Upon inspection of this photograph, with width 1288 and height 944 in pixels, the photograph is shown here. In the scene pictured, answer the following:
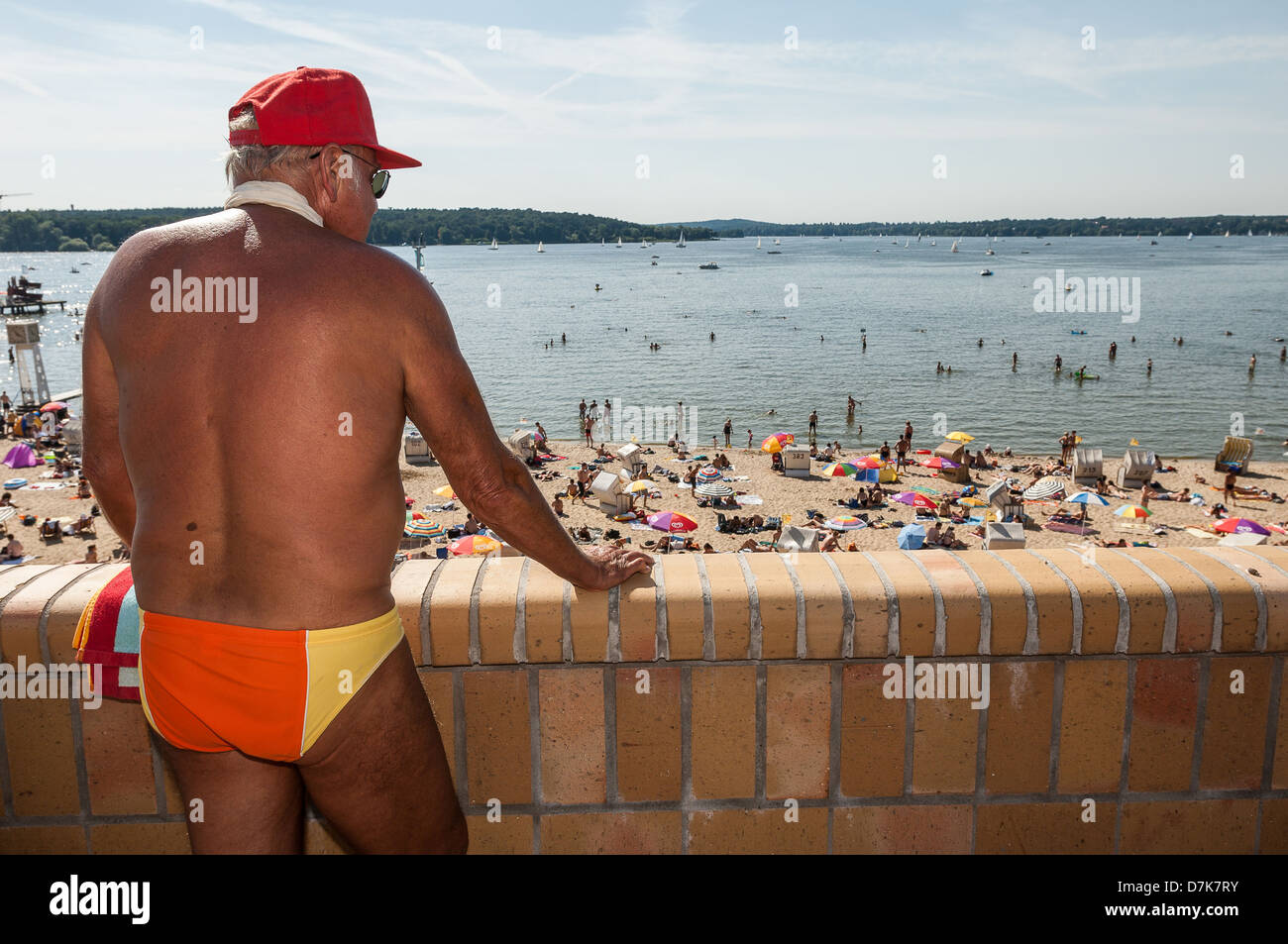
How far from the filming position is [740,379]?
59.6 metres

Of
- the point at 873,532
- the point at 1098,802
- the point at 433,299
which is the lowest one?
the point at 873,532

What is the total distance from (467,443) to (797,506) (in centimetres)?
2620

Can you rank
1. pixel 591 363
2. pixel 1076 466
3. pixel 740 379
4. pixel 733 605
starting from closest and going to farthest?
pixel 733 605, pixel 1076 466, pixel 740 379, pixel 591 363

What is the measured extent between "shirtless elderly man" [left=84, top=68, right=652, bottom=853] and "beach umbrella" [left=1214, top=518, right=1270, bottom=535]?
2483 cm

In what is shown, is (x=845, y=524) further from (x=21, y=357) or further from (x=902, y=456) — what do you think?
(x=21, y=357)

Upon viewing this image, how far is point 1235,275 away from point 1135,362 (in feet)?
350

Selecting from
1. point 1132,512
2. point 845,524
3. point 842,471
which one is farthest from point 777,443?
point 1132,512

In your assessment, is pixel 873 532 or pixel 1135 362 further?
pixel 1135 362

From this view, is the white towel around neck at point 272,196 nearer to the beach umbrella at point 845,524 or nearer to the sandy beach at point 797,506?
the sandy beach at point 797,506

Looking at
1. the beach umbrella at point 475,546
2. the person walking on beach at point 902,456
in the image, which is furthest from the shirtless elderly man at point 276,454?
the person walking on beach at point 902,456

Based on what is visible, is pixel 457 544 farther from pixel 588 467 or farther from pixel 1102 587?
pixel 1102 587

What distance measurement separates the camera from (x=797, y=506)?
2752cm
